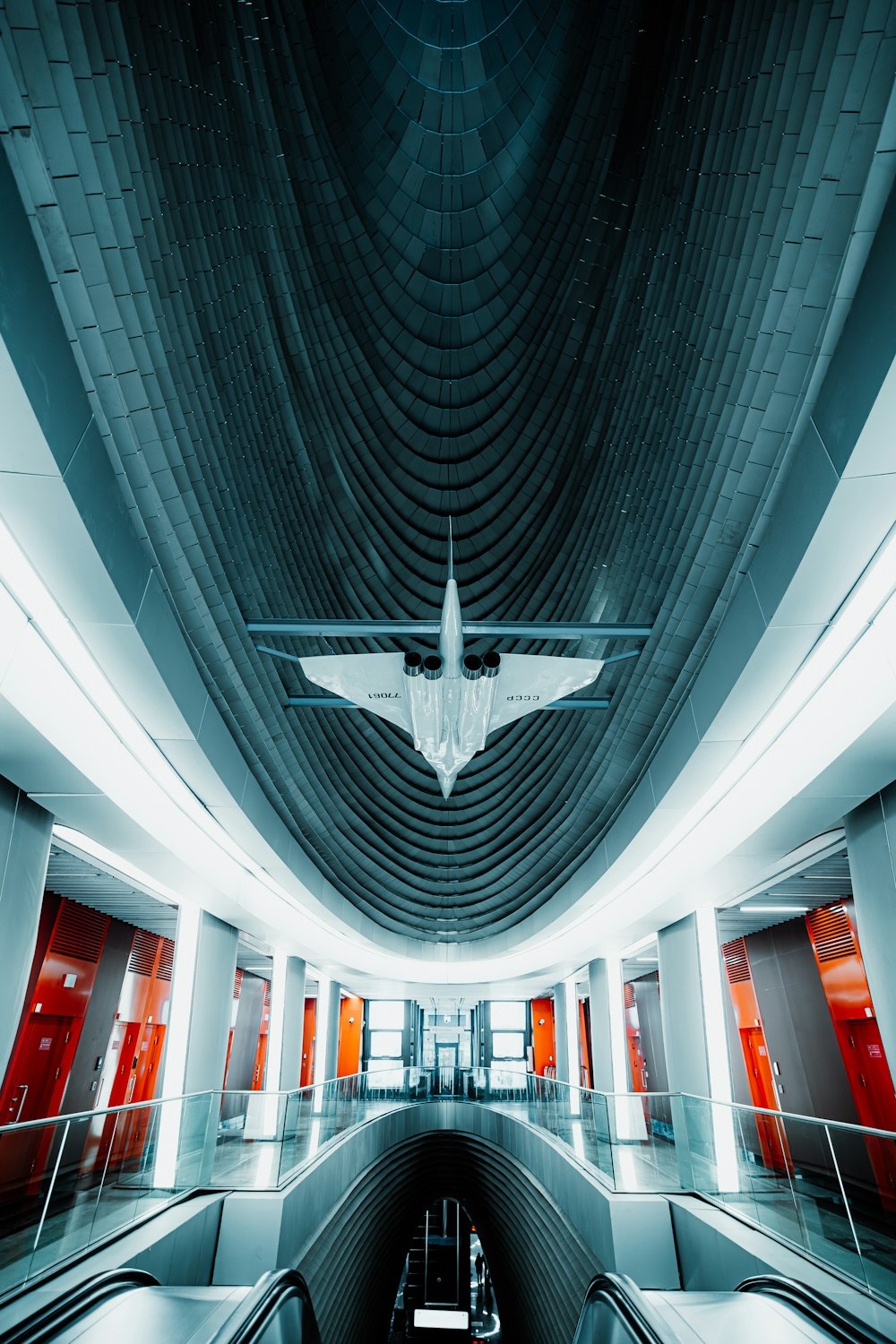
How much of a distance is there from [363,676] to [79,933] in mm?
7938

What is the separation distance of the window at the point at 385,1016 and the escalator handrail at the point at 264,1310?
2801cm

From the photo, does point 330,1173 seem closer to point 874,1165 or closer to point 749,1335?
point 874,1165

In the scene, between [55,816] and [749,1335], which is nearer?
[749,1335]

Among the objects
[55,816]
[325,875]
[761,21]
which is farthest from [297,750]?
[761,21]

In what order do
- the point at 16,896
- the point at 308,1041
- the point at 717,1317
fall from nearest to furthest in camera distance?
the point at 717,1317, the point at 16,896, the point at 308,1041

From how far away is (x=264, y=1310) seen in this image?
2969mm

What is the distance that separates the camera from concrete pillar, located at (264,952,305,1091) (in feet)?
43.9

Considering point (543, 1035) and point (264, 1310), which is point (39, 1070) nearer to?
point (264, 1310)

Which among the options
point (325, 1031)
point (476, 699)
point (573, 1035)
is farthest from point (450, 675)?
point (325, 1031)

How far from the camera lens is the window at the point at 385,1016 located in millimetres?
29750

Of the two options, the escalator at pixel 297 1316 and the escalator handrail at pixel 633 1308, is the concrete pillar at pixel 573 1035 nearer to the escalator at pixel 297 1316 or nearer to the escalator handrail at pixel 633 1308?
the escalator at pixel 297 1316

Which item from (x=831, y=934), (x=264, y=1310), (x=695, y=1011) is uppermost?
(x=831, y=934)

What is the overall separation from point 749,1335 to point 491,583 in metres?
9.36

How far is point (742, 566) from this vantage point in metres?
4.16
